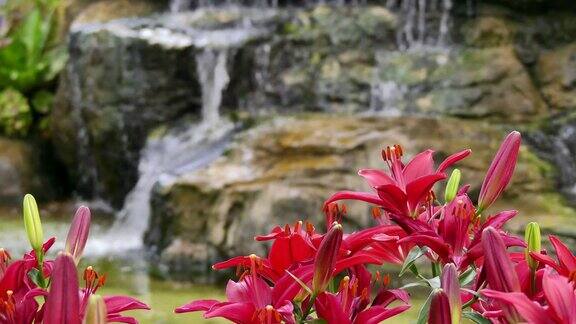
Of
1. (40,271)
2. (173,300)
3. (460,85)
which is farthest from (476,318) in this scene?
(460,85)

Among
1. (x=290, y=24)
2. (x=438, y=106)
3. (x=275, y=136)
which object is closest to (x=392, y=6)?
(x=290, y=24)

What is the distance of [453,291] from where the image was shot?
2.76 ft

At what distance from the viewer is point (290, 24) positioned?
27.5ft

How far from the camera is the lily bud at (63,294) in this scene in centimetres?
78

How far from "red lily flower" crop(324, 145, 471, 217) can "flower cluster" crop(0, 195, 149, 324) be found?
313mm

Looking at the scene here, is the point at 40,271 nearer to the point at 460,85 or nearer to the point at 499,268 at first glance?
the point at 499,268

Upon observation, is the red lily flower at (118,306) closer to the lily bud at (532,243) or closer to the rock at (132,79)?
the lily bud at (532,243)

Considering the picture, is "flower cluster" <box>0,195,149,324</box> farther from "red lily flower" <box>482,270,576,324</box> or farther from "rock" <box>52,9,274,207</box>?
"rock" <box>52,9,274,207</box>

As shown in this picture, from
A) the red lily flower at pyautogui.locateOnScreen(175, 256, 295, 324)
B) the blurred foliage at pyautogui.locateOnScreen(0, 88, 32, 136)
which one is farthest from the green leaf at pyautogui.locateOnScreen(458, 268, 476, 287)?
the blurred foliage at pyautogui.locateOnScreen(0, 88, 32, 136)

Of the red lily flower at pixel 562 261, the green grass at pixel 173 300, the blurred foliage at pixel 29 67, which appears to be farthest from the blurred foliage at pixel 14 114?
the red lily flower at pixel 562 261

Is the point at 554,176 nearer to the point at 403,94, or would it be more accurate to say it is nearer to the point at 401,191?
the point at 403,94

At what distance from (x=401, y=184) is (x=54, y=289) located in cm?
48

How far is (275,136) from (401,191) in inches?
211

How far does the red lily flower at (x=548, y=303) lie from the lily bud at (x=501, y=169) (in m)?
0.21
